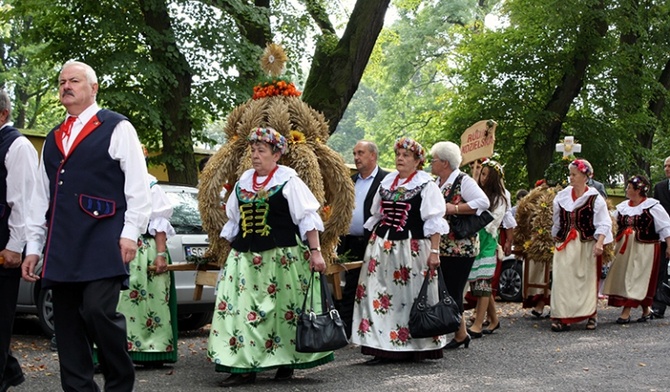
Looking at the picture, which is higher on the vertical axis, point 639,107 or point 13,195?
point 639,107

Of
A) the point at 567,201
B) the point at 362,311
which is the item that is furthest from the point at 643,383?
the point at 567,201

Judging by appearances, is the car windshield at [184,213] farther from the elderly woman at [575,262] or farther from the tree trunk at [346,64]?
the tree trunk at [346,64]

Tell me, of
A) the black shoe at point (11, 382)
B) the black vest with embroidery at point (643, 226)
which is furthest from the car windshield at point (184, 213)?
the black vest with embroidery at point (643, 226)

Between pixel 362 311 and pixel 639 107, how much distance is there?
17.9m

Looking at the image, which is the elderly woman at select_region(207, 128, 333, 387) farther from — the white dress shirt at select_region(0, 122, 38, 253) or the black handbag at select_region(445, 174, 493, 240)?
the black handbag at select_region(445, 174, 493, 240)

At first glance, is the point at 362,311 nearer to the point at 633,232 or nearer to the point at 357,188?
the point at 357,188

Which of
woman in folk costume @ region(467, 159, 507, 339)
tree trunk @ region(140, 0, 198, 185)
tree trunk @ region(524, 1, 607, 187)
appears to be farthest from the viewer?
tree trunk @ region(524, 1, 607, 187)

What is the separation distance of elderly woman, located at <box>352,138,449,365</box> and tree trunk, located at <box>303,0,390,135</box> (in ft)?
24.2

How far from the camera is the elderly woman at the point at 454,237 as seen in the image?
Result: 9891 millimetres

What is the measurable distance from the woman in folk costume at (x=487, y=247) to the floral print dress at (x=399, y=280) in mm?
2058

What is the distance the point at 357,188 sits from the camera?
10367mm

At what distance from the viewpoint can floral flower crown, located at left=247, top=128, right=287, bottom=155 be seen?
7836 millimetres

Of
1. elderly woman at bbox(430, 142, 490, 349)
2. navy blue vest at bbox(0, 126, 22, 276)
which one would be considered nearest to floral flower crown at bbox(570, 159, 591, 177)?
elderly woman at bbox(430, 142, 490, 349)

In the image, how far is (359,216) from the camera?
400 inches
